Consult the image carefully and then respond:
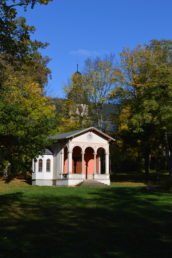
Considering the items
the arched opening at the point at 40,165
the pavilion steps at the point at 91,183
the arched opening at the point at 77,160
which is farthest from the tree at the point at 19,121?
the arched opening at the point at 77,160

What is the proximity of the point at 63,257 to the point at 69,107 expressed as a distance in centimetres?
3963

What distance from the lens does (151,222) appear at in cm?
987

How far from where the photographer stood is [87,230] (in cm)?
887

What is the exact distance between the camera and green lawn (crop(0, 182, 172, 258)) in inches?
270

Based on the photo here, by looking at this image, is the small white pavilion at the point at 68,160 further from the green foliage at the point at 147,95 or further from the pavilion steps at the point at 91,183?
the green foliage at the point at 147,95

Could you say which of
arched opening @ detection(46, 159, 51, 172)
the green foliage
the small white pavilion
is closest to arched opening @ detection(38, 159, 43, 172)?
the small white pavilion

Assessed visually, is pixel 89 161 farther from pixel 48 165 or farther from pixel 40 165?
pixel 40 165

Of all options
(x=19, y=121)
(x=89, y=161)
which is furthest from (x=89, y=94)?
(x=19, y=121)

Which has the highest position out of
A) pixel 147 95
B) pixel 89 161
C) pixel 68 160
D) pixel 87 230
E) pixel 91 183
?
pixel 147 95

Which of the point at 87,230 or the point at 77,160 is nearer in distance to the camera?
the point at 87,230

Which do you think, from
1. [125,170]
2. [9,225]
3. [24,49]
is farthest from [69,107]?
[9,225]

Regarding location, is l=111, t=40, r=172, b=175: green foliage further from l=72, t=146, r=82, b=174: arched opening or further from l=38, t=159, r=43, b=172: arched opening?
l=38, t=159, r=43, b=172: arched opening

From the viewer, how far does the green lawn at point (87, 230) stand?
6867 mm

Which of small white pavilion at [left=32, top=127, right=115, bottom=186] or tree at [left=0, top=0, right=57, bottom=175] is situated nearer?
tree at [left=0, top=0, right=57, bottom=175]
